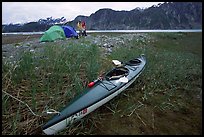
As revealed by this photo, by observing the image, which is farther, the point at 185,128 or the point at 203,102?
the point at 203,102

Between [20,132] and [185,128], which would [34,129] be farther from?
[185,128]

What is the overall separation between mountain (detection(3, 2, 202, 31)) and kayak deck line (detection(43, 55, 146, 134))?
63.3 metres

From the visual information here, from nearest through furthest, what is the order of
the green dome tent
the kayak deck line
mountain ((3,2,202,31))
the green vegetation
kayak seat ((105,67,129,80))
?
the kayak deck line → the green vegetation → kayak seat ((105,67,129,80)) → the green dome tent → mountain ((3,2,202,31))

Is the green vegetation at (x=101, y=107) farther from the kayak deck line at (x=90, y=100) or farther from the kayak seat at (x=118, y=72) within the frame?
the kayak seat at (x=118, y=72)

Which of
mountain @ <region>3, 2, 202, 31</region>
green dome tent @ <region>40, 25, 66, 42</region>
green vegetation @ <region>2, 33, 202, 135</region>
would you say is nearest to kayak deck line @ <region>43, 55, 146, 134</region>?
green vegetation @ <region>2, 33, 202, 135</region>

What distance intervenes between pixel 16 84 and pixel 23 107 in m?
0.83

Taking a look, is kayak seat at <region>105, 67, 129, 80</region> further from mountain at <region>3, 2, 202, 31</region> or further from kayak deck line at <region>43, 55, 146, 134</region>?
mountain at <region>3, 2, 202, 31</region>

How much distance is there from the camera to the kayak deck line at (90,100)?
3229 millimetres

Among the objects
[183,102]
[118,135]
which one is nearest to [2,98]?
[118,135]

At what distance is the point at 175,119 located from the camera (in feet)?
13.9

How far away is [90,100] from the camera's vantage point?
3.78 meters

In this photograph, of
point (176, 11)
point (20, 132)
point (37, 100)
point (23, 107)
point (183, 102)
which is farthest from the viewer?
point (176, 11)

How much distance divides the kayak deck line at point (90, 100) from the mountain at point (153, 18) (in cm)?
6328

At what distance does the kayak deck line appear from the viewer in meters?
3.23
